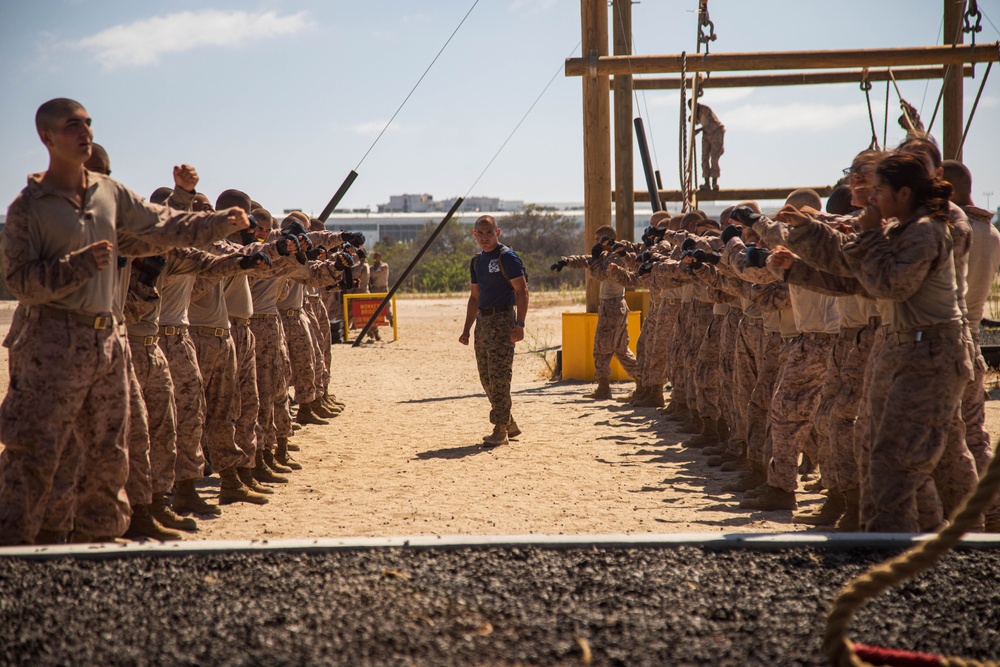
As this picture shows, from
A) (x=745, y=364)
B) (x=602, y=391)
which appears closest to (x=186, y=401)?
(x=745, y=364)

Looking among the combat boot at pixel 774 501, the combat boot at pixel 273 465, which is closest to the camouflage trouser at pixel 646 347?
the combat boot at pixel 273 465

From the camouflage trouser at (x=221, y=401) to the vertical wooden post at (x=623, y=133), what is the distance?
8875mm

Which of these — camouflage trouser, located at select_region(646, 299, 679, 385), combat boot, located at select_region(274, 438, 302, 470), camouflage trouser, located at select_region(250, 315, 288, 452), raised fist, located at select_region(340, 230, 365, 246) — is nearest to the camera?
camouflage trouser, located at select_region(250, 315, 288, 452)

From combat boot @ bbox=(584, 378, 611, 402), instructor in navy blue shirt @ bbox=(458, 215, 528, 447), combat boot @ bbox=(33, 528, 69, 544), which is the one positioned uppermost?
instructor in navy blue shirt @ bbox=(458, 215, 528, 447)

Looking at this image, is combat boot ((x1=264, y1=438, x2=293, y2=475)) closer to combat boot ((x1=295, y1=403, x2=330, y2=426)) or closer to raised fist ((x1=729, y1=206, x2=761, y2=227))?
combat boot ((x1=295, y1=403, x2=330, y2=426))

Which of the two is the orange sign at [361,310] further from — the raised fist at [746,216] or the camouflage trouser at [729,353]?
the raised fist at [746,216]

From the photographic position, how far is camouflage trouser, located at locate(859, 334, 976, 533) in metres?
4.29

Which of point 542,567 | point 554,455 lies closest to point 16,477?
point 542,567

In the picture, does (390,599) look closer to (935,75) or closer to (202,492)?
(202,492)

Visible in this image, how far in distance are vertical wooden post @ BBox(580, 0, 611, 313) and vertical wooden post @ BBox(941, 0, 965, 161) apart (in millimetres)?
4156

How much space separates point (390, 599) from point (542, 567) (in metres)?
0.67

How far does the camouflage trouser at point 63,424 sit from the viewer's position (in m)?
4.32

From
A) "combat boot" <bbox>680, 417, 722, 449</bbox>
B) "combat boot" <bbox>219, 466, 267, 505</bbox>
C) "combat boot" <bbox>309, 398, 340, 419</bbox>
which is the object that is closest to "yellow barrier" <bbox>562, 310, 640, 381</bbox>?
"combat boot" <bbox>309, 398, 340, 419</bbox>

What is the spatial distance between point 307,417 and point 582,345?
5.19m
